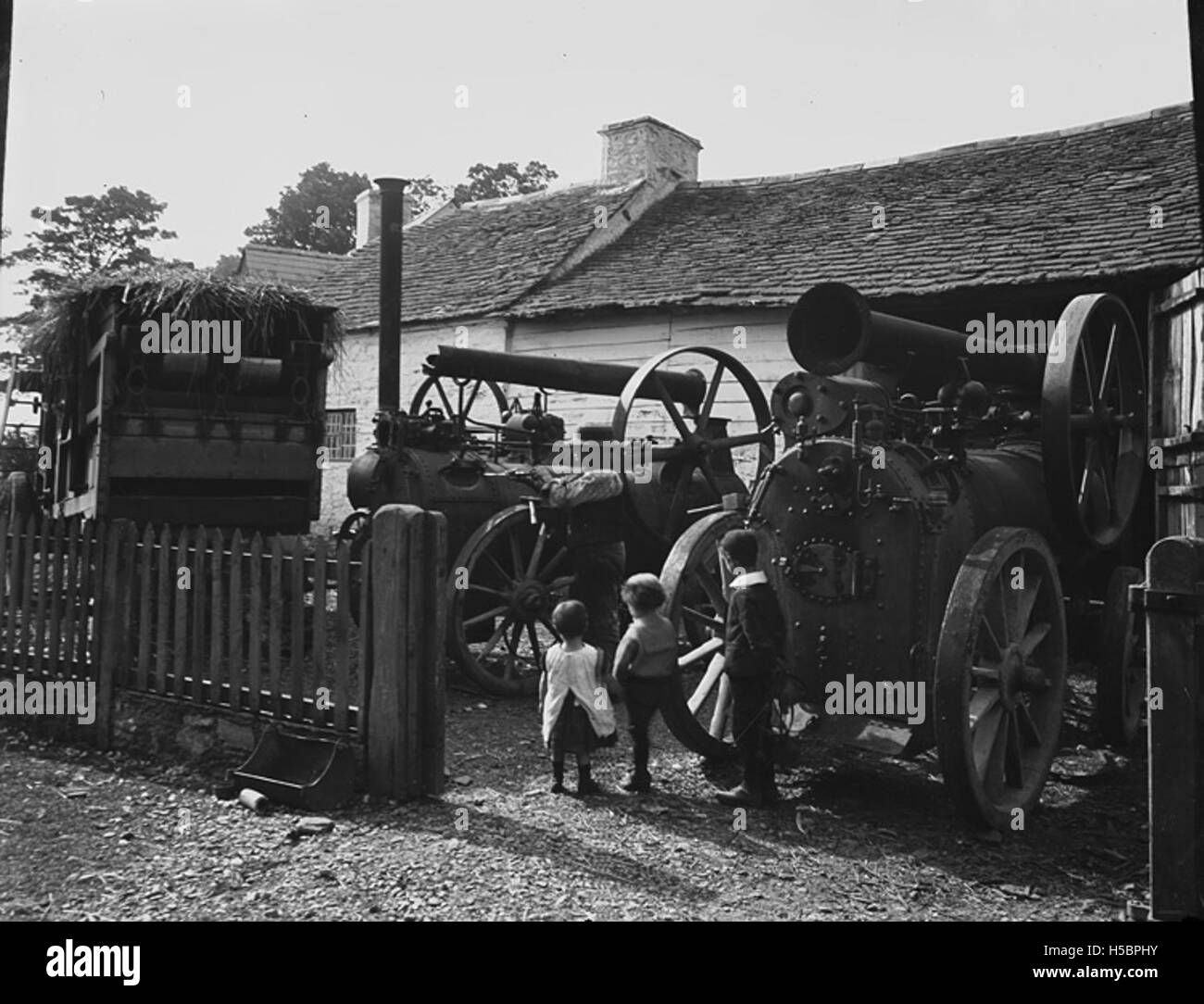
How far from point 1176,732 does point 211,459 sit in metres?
6.27

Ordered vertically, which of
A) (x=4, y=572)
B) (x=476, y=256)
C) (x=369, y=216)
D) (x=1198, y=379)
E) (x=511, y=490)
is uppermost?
(x=369, y=216)

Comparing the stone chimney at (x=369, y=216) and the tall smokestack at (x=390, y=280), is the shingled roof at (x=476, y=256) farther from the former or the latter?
the tall smokestack at (x=390, y=280)

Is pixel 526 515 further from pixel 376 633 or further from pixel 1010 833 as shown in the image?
pixel 1010 833

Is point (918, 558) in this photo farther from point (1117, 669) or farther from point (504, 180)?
point (504, 180)

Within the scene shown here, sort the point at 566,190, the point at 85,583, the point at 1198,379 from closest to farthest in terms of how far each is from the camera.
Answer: the point at 85,583 < the point at 1198,379 < the point at 566,190

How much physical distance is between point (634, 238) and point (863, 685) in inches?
430

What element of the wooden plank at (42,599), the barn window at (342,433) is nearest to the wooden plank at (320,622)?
the wooden plank at (42,599)

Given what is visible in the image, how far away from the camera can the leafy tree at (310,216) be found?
44.7 m

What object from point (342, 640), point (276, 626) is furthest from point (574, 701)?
point (276, 626)

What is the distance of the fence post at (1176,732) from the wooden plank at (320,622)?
345 centimetres

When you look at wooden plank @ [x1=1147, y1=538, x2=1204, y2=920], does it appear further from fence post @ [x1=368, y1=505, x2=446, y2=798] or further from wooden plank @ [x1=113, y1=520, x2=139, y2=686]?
wooden plank @ [x1=113, y1=520, x2=139, y2=686]

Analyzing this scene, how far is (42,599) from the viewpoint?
20.9ft

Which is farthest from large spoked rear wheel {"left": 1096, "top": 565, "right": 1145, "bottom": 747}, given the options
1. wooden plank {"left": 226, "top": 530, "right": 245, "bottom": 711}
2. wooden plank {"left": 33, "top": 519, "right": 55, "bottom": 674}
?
wooden plank {"left": 33, "top": 519, "right": 55, "bottom": 674}

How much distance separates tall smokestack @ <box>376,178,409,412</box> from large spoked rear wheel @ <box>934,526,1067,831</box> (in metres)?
6.52
